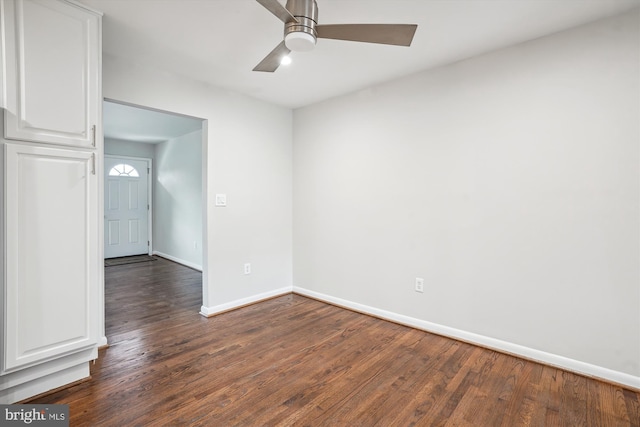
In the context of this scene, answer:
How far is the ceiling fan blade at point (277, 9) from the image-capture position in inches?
52.5

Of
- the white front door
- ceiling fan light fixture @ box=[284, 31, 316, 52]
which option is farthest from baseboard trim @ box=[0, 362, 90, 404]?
the white front door

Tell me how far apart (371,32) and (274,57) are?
2.03ft

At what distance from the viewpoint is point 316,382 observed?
2074 mm

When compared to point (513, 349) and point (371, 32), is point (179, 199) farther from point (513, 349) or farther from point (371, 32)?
point (513, 349)

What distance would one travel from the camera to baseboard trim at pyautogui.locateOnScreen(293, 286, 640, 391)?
6.70 ft

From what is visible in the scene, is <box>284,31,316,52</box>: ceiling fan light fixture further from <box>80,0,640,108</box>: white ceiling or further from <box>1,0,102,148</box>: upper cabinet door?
<box>1,0,102,148</box>: upper cabinet door

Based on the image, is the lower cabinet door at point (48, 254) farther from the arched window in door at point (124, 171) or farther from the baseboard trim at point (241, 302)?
the arched window in door at point (124, 171)

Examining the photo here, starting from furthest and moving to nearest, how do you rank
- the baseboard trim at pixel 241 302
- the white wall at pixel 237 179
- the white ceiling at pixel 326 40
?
the baseboard trim at pixel 241 302 < the white wall at pixel 237 179 < the white ceiling at pixel 326 40

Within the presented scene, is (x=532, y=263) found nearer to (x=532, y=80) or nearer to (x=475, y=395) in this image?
(x=475, y=395)

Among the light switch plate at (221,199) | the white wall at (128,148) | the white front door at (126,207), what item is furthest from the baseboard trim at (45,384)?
the white wall at (128,148)

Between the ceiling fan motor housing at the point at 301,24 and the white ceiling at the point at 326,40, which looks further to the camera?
the white ceiling at the point at 326,40

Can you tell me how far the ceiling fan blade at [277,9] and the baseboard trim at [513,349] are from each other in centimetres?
267

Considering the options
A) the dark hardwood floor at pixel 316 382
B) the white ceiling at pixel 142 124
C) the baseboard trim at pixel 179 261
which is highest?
the white ceiling at pixel 142 124

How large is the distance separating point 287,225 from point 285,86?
5.62 feet
